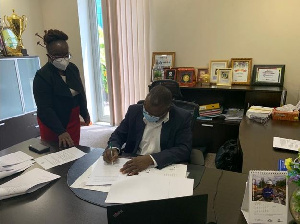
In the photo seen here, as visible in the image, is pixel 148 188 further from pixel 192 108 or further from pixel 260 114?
pixel 260 114

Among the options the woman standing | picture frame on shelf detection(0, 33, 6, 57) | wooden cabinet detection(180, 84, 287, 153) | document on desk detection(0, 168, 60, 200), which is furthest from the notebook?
picture frame on shelf detection(0, 33, 6, 57)

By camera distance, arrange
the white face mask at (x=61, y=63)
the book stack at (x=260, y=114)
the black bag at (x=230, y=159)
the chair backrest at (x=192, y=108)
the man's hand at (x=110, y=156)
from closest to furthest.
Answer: the man's hand at (x=110, y=156)
the chair backrest at (x=192, y=108)
the white face mask at (x=61, y=63)
the black bag at (x=230, y=159)
the book stack at (x=260, y=114)

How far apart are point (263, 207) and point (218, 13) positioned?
2690 millimetres

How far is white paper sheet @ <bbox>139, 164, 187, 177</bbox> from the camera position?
120 centimetres

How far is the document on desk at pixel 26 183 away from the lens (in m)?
1.07

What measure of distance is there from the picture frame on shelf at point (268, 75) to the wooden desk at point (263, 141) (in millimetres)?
776

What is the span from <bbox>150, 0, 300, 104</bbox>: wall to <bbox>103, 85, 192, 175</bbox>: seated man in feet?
6.09

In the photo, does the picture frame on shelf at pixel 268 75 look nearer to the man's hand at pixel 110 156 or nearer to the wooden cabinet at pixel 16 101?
the man's hand at pixel 110 156

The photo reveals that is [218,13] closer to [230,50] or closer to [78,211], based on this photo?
[230,50]

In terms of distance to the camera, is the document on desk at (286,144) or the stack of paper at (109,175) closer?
the stack of paper at (109,175)

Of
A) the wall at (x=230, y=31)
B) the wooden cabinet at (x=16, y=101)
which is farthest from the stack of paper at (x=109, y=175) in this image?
the wooden cabinet at (x=16, y=101)

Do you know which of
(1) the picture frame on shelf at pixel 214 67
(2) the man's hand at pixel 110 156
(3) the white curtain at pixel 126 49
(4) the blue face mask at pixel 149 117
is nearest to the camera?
(2) the man's hand at pixel 110 156

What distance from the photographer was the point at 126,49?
3.66m

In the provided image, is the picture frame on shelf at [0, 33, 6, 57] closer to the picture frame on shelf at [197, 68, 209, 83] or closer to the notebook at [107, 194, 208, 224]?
the picture frame on shelf at [197, 68, 209, 83]
